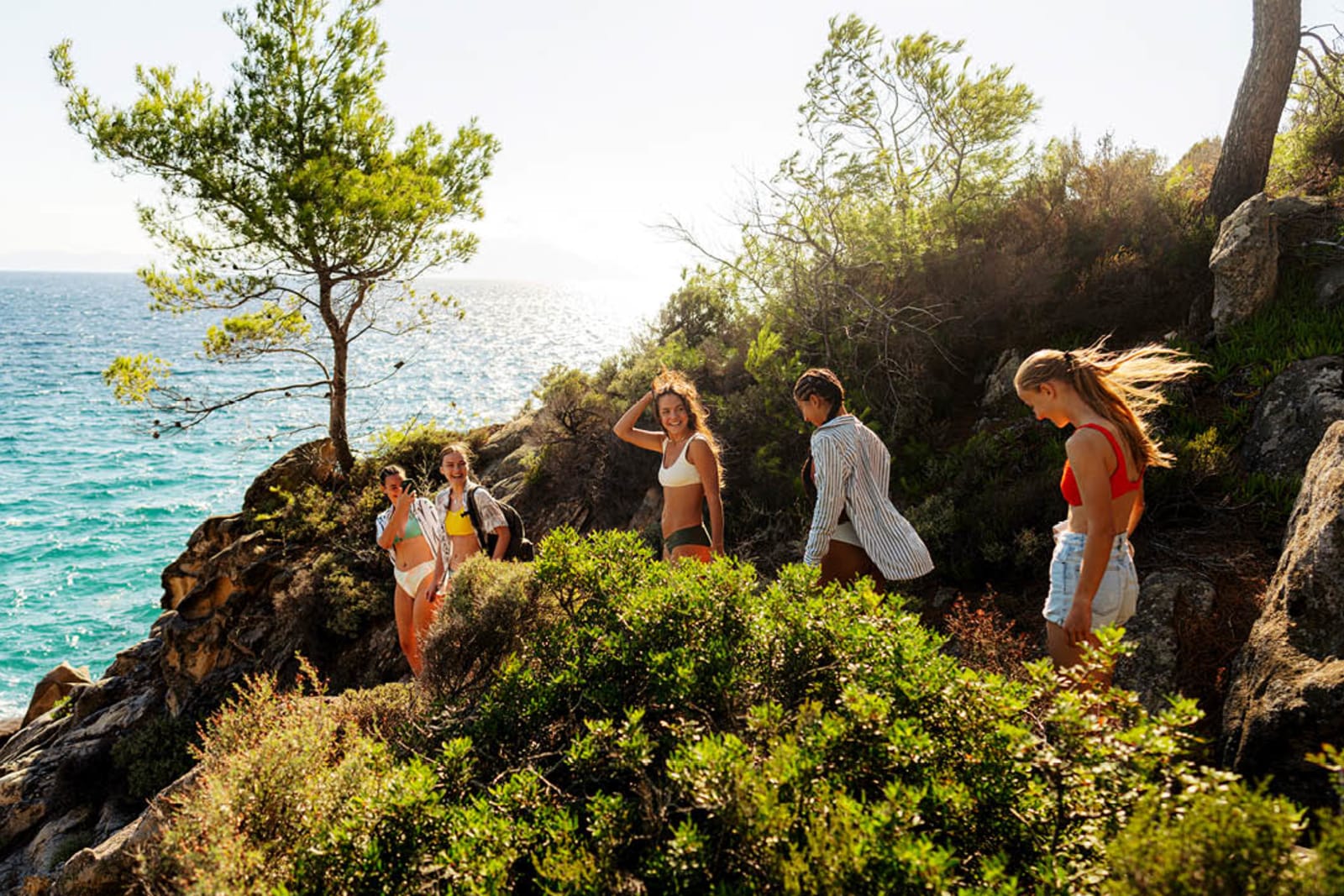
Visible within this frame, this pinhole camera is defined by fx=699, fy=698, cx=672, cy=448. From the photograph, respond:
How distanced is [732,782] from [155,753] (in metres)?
11.2

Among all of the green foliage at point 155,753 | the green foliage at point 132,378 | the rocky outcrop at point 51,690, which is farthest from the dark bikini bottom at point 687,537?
the rocky outcrop at point 51,690

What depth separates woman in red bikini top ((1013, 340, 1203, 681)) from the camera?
3156 millimetres

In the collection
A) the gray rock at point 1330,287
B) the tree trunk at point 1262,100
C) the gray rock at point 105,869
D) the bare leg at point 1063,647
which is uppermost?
the tree trunk at point 1262,100

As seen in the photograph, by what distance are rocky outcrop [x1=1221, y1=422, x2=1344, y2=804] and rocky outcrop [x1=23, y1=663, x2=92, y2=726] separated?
58.6 ft

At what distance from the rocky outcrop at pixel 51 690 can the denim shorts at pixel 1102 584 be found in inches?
678

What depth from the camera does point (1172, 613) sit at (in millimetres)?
4637

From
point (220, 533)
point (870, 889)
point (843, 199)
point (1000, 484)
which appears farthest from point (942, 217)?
point (220, 533)

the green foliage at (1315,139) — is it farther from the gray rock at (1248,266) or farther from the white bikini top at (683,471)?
the white bikini top at (683,471)

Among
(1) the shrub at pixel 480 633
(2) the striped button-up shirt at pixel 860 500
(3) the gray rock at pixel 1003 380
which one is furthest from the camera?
(3) the gray rock at pixel 1003 380

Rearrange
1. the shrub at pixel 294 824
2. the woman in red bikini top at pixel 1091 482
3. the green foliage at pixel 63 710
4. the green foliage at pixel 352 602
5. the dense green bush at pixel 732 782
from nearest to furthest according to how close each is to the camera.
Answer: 1. the dense green bush at pixel 732 782
2. the shrub at pixel 294 824
3. the woman in red bikini top at pixel 1091 482
4. the green foliage at pixel 352 602
5. the green foliage at pixel 63 710

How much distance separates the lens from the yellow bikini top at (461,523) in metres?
6.44

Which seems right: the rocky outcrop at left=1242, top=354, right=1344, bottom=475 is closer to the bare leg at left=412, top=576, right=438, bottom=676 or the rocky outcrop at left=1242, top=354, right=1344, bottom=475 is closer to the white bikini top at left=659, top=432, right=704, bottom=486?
the white bikini top at left=659, top=432, right=704, bottom=486

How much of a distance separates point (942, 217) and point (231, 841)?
919 centimetres

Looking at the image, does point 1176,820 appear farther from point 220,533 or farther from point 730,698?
point 220,533
